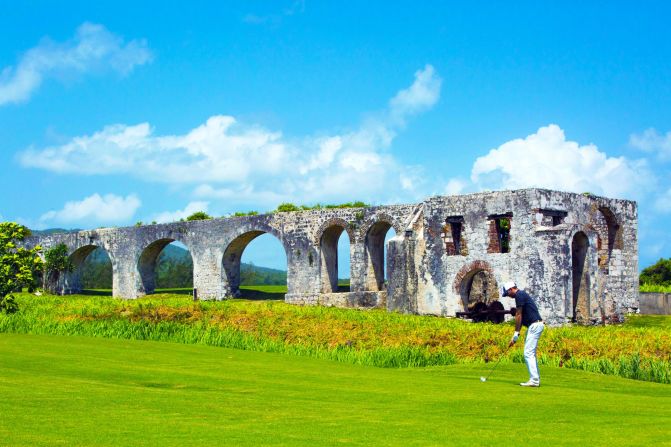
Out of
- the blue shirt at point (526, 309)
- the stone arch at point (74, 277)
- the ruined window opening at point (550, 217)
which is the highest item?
the ruined window opening at point (550, 217)

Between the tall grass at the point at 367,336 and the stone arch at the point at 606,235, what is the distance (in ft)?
20.3

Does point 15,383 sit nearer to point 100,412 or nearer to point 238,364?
point 100,412

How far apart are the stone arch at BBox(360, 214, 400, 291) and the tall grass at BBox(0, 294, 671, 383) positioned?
5746 mm

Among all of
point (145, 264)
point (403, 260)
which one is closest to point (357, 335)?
point (403, 260)

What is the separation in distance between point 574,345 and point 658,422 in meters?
8.75

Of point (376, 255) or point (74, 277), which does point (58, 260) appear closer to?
point (74, 277)

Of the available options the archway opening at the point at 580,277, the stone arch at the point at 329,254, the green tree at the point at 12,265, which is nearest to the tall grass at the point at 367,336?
the green tree at the point at 12,265

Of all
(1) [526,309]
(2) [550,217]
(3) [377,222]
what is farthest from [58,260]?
(1) [526,309]

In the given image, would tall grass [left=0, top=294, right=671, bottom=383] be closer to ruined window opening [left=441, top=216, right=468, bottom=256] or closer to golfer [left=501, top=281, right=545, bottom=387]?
golfer [left=501, top=281, right=545, bottom=387]

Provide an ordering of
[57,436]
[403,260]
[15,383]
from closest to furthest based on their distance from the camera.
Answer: [57,436] → [15,383] → [403,260]

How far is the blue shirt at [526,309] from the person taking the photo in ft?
36.5

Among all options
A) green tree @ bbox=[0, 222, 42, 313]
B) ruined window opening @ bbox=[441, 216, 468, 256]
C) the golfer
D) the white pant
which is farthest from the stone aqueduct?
A: the white pant

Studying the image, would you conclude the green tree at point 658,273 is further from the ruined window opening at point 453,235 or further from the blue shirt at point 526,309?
the blue shirt at point 526,309

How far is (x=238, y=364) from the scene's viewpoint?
1185 centimetres
